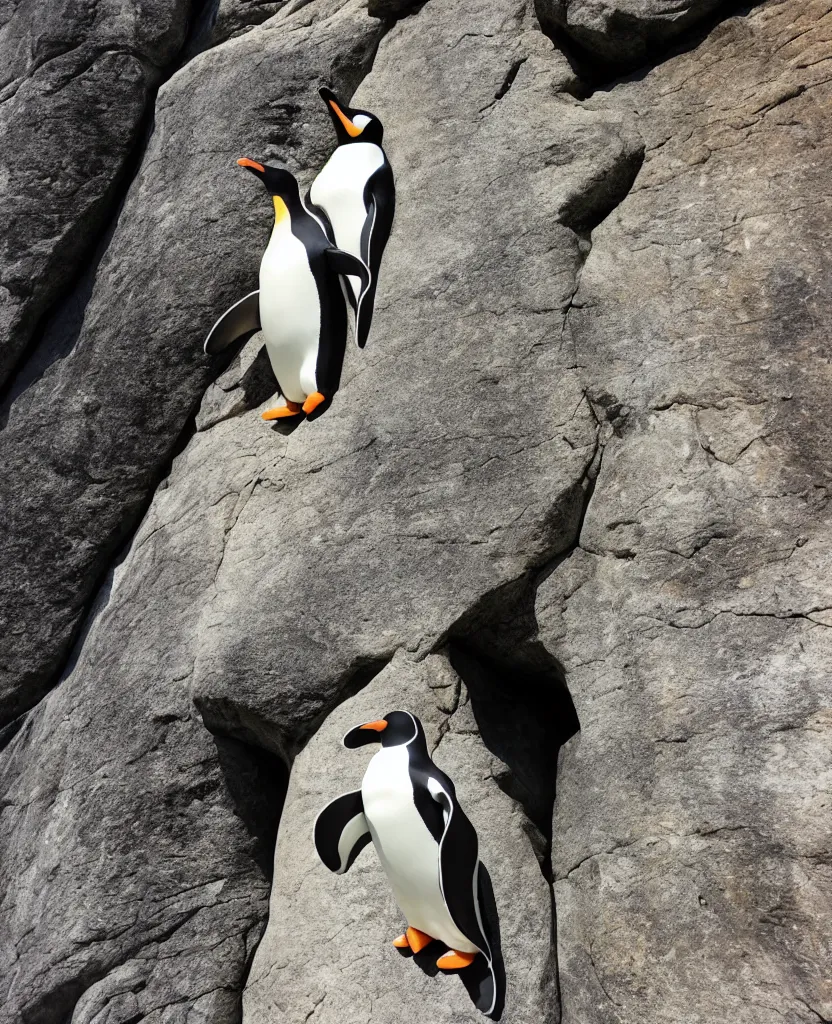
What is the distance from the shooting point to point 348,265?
3873 millimetres

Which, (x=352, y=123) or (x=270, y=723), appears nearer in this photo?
(x=270, y=723)

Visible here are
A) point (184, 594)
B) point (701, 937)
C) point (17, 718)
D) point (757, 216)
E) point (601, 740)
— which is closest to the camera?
point (701, 937)

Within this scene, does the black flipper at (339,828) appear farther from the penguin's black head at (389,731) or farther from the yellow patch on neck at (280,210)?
the yellow patch on neck at (280,210)

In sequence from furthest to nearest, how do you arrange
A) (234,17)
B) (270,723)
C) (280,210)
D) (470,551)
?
(234,17) → (280,210) → (270,723) → (470,551)

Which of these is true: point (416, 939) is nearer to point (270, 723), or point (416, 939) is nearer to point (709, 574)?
point (270, 723)

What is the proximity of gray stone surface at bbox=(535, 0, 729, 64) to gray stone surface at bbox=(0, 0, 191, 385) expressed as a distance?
6.71ft

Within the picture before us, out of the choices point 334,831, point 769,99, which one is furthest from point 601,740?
point 769,99

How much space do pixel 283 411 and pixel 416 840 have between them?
1.77 m

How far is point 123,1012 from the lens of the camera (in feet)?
11.2

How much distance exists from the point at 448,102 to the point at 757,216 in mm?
1419

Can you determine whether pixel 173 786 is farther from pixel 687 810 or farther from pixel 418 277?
pixel 418 277

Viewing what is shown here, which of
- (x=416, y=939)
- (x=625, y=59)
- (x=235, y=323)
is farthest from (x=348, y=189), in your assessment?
(x=416, y=939)

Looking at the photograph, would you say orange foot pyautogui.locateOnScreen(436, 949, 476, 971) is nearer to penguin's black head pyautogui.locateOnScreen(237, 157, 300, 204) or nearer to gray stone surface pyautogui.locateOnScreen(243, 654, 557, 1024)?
gray stone surface pyautogui.locateOnScreen(243, 654, 557, 1024)

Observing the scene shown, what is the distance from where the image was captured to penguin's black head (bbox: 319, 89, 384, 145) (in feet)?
13.5
